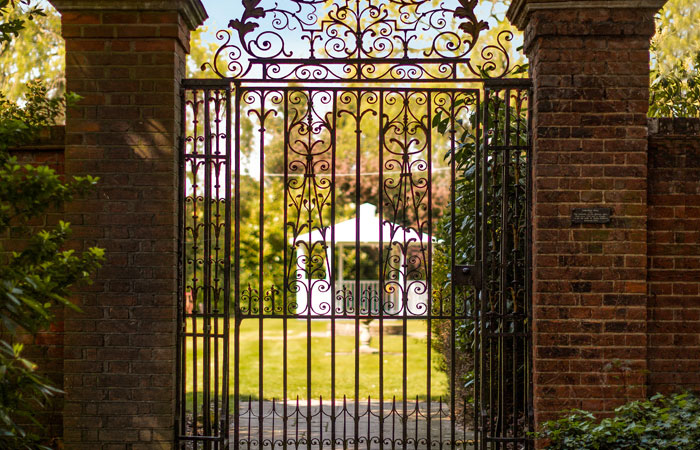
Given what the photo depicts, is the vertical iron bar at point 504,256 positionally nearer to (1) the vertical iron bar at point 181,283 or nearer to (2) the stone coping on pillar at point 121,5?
(1) the vertical iron bar at point 181,283

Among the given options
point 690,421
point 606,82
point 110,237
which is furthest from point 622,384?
point 110,237

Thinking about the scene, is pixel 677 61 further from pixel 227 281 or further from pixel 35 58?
pixel 35 58

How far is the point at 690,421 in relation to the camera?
3.93 metres

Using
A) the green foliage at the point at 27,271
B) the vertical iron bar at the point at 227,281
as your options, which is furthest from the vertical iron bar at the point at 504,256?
the green foliage at the point at 27,271

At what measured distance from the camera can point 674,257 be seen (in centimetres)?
456

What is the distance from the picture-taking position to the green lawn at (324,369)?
10102 mm

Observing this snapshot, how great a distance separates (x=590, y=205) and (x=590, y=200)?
1.3 inches

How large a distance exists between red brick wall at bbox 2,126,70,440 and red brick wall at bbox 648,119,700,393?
4072 mm

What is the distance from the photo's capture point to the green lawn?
10102 millimetres

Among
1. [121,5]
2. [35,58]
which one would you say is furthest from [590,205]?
[35,58]

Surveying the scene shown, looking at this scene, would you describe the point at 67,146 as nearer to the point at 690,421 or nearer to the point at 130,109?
the point at 130,109

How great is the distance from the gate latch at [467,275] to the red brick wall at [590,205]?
421mm

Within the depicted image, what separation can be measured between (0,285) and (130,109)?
178 centimetres

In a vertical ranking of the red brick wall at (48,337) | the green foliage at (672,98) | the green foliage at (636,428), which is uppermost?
the green foliage at (672,98)
